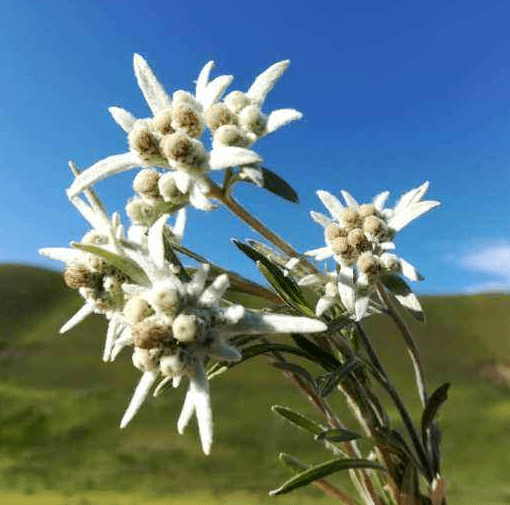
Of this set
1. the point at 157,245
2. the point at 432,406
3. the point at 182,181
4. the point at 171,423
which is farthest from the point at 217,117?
the point at 171,423

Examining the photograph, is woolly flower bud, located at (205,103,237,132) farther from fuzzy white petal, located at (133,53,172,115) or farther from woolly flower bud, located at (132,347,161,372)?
woolly flower bud, located at (132,347,161,372)

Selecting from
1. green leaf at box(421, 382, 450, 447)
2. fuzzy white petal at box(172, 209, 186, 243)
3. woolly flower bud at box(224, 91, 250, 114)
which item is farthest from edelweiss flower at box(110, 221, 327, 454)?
green leaf at box(421, 382, 450, 447)

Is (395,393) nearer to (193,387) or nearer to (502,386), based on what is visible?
(193,387)

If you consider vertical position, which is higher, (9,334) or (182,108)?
(9,334)

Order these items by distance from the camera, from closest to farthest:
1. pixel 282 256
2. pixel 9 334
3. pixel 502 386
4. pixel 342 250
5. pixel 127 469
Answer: pixel 342 250
pixel 282 256
pixel 127 469
pixel 502 386
pixel 9 334

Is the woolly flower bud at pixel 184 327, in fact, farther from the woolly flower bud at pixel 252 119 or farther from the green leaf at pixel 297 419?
the green leaf at pixel 297 419

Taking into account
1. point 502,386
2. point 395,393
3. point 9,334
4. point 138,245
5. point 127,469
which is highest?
point 9,334

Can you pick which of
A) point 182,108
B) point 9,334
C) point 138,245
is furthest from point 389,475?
point 9,334
